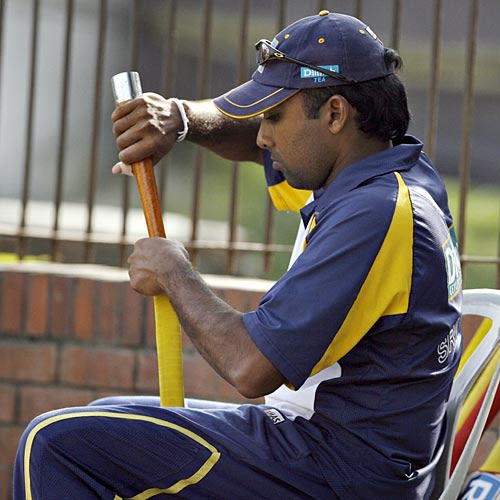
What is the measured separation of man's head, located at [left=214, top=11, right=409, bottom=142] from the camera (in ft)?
8.43

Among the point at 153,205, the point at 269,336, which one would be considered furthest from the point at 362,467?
the point at 153,205

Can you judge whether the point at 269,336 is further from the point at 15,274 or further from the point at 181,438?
the point at 15,274

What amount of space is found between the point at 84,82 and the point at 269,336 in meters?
13.0

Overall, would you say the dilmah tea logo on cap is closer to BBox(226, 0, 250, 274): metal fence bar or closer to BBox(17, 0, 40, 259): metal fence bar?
BBox(226, 0, 250, 274): metal fence bar

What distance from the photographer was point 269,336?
2369 mm

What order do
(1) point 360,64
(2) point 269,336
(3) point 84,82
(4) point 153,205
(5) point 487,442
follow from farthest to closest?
(3) point 84,82 → (5) point 487,442 → (4) point 153,205 → (1) point 360,64 → (2) point 269,336

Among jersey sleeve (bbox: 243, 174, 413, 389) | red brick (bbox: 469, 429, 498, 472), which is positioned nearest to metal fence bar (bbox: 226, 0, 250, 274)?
red brick (bbox: 469, 429, 498, 472)

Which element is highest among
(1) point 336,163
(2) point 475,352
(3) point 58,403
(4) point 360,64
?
(4) point 360,64

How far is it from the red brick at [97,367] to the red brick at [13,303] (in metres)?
0.22

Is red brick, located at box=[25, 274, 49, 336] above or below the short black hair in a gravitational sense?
below

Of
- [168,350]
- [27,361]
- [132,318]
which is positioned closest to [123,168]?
[168,350]

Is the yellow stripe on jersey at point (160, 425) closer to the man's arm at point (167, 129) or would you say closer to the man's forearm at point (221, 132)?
the man's arm at point (167, 129)

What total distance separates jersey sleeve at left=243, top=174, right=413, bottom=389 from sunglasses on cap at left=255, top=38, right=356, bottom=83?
30 cm

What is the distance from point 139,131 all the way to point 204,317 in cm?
61
